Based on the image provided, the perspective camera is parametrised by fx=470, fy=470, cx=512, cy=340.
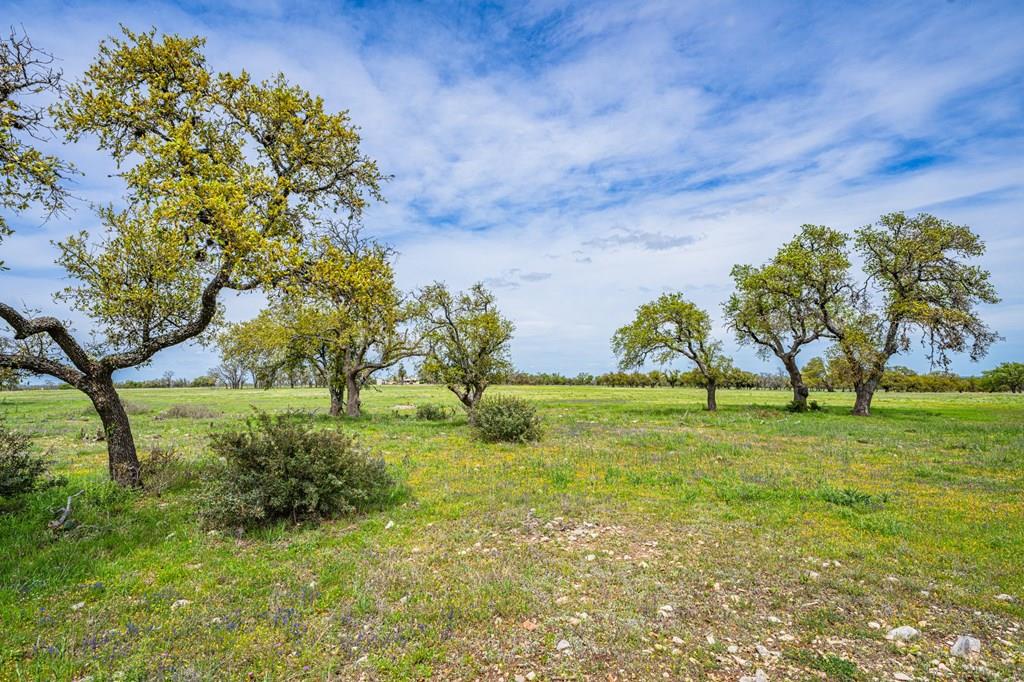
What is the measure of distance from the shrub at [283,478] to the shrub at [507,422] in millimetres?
9684

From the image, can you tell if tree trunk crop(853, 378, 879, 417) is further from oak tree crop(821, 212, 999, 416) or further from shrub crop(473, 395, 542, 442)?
shrub crop(473, 395, 542, 442)

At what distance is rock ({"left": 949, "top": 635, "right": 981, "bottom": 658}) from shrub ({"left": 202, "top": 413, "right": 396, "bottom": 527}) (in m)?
9.71

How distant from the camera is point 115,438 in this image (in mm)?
11898

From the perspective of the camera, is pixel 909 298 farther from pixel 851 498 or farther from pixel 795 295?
pixel 851 498

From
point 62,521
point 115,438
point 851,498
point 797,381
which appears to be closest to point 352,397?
point 115,438

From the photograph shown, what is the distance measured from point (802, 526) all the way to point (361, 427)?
20.9 meters

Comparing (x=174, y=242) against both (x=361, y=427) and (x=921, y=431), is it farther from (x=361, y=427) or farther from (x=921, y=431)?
(x=921, y=431)

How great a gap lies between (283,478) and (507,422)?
11.4m

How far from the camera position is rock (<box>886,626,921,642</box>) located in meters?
5.50

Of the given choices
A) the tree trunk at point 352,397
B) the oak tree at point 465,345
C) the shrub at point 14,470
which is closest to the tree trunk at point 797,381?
the oak tree at point 465,345

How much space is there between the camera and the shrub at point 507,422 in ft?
66.8

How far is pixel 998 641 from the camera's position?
546 cm

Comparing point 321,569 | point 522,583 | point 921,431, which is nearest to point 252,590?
point 321,569

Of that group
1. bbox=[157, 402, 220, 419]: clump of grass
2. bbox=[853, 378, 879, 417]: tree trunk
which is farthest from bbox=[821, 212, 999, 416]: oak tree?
bbox=[157, 402, 220, 419]: clump of grass
